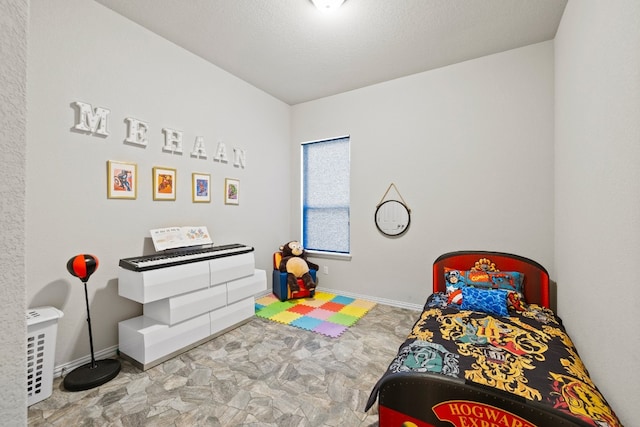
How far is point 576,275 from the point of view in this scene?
1994 mm

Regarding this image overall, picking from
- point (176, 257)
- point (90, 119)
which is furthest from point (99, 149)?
point (176, 257)

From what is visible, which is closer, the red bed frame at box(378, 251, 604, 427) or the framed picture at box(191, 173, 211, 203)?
the red bed frame at box(378, 251, 604, 427)

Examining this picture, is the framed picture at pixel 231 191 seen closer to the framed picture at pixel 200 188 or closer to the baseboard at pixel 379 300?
the framed picture at pixel 200 188

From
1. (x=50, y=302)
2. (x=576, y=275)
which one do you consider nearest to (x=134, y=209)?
(x=50, y=302)

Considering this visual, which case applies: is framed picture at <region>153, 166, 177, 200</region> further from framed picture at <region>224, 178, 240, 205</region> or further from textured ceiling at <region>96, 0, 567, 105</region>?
textured ceiling at <region>96, 0, 567, 105</region>

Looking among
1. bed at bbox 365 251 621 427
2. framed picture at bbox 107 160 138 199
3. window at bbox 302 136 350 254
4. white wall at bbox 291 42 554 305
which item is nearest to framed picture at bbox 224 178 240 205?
framed picture at bbox 107 160 138 199

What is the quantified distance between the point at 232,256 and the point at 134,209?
3.26ft

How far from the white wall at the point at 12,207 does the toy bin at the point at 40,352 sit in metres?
1.72

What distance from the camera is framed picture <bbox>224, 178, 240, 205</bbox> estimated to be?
344cm

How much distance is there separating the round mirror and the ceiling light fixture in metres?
2.20

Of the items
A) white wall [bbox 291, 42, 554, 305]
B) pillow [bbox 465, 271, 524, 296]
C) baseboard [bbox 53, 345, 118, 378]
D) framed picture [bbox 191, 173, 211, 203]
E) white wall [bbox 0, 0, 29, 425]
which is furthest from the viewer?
framed picture [bbox 191, 173, 211, 203]

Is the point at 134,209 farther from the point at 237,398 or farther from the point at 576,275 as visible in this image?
the point at 576,275

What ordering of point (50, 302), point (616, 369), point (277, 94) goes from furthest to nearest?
1. point (277, 94)
2. point (50, 302)
3. point (616, 369)

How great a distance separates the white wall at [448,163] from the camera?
2844 mm
